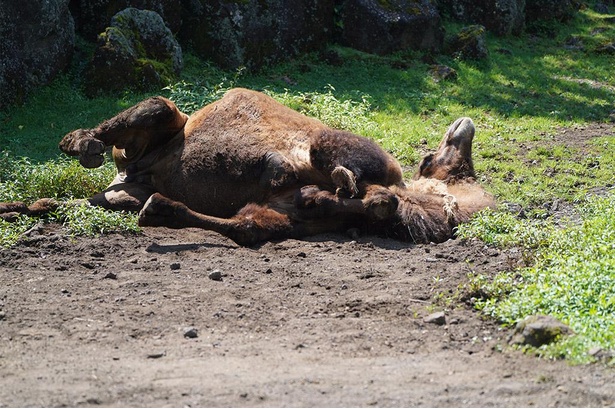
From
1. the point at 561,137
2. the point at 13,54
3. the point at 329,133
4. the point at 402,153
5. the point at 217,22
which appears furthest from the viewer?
the point at 217,22

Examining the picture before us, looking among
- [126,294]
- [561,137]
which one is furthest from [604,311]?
[561,137]

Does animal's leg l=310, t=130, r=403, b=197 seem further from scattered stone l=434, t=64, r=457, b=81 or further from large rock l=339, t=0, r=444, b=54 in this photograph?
large rock l=339, t=0, r=444, b=54

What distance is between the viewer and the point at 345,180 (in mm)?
7730

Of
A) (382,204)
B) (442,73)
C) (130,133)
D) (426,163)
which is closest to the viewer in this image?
(382,204)

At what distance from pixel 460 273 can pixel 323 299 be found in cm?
107

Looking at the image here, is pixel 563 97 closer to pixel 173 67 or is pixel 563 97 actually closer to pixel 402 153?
pixel 402 153

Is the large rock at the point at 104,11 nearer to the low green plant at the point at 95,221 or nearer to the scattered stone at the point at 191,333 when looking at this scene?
the low green plant at the point at 95,221

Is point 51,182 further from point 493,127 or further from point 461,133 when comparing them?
point 493,127

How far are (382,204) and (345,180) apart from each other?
1.28ft

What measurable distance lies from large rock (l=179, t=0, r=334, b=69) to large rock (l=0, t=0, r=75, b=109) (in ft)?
7.65

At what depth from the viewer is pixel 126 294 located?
20.8 feet

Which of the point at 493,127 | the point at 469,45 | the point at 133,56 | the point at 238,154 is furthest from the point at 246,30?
the point at 238,154

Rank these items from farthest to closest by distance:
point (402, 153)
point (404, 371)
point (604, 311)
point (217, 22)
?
point (217, 22), point (402, 153), point (604, 311), point (404, 371)

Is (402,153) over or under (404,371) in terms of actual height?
under
